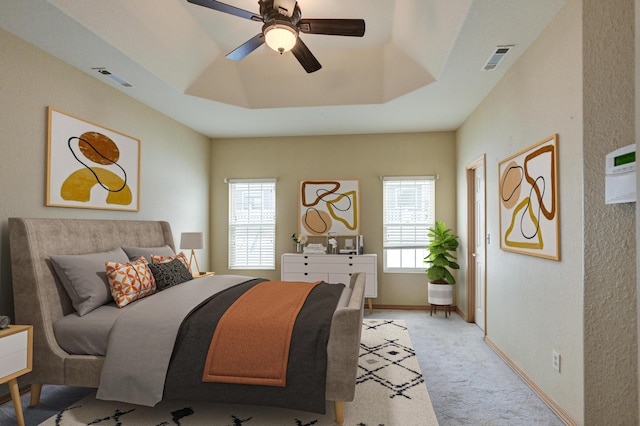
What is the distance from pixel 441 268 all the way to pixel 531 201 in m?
2.38

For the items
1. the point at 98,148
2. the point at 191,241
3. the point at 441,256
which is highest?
the point at 98,148

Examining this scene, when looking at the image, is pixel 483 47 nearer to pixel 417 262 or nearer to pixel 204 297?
pixel 204 297

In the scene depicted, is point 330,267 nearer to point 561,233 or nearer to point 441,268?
point 441,268

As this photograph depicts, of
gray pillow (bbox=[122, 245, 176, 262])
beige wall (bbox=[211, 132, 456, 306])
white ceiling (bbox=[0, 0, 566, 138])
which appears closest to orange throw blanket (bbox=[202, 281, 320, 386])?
gray pillow (bbox=[122, 245, 176, 262])

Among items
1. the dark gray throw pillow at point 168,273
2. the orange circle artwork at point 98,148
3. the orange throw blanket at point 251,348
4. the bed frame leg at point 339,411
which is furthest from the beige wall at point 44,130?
the bed frame leg at point 339,411

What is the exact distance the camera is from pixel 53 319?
2.76 metres

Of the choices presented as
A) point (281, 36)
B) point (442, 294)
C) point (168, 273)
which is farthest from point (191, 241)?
point (442, 294)

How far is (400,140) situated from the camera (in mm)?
5898

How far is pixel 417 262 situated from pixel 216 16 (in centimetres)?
424

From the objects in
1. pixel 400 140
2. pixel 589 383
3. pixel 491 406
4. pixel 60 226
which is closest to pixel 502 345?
pixel 491 406

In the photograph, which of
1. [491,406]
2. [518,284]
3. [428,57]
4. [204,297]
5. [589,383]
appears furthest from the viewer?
[428,57]

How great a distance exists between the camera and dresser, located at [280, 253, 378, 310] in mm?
5473

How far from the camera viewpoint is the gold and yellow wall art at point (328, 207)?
5879 millimetres

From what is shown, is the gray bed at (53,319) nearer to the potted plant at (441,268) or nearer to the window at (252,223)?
the potted plant at (441,268)
